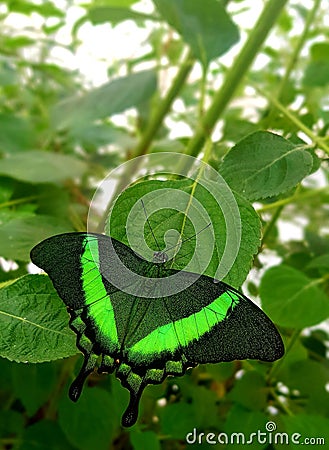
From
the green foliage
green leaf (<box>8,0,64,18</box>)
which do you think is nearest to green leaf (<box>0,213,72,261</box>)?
the green foliage

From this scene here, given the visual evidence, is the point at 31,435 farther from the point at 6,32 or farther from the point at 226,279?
the point at 6,32

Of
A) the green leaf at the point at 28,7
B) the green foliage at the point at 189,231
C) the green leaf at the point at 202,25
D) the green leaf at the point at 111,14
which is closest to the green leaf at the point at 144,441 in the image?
the green foliage at the point at 189,231

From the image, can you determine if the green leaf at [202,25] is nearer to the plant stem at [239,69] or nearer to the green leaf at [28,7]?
the plant stem at [239,69]

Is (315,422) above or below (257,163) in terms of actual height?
below

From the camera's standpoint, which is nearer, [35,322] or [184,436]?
[35,322]

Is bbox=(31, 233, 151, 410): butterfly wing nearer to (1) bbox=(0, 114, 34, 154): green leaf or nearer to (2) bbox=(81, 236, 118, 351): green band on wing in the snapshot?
(2) bbox=(81, 236, 118, 351): green band on wing

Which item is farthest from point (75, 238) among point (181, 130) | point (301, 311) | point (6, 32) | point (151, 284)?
point (6, 32)

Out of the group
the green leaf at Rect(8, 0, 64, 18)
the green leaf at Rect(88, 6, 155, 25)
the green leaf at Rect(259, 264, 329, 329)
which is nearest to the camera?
the green leaf at Rect(259, 264, 329, 329)
